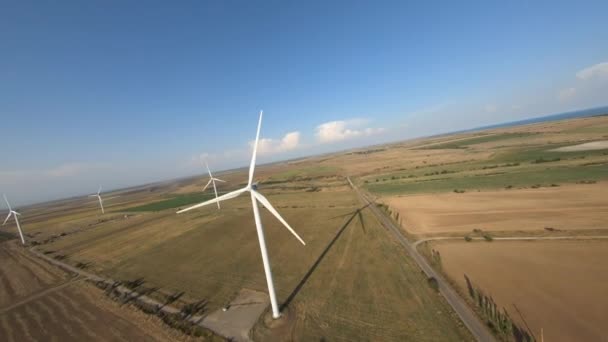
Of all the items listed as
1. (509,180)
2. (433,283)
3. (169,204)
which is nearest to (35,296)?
(433,283)

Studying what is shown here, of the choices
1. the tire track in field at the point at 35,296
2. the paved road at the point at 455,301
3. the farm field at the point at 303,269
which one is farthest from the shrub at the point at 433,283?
the tire track in field at the point at 35,296

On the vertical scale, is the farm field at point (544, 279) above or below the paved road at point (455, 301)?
below

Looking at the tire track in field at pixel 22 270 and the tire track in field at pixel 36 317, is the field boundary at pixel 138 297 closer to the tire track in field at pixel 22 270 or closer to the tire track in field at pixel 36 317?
the tire track in field at pixel 22 270

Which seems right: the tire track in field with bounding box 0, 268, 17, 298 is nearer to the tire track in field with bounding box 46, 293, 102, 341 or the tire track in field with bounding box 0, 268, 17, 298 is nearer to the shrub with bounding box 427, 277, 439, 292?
the tire track in field with bounding box 46, 293, 102, 341

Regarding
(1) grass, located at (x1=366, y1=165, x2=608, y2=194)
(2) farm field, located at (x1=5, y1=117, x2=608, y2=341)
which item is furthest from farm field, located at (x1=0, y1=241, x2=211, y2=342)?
(1) grass, located at (x1=366, y1=165, x2=608, y2=194)

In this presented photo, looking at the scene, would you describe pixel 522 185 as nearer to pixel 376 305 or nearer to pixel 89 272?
pixel 376 305

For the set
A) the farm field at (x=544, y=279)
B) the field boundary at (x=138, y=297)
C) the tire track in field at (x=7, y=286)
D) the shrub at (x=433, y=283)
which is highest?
the tire track in field at (x=7, y=286)
